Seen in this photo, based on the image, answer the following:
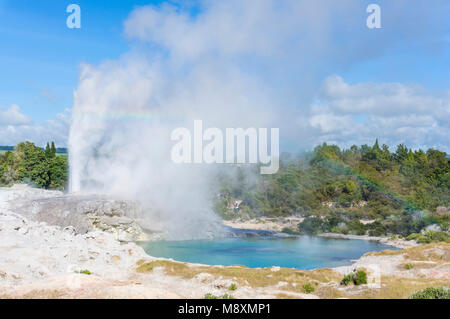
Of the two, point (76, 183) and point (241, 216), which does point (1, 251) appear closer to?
point (76, 183)

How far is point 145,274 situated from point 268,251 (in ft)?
79.4

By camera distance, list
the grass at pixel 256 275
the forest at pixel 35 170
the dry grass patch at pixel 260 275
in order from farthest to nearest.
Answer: the forest at pixel 35 170 < the grass at pixel 256 275 < the dry grass patch at pixel 260 275

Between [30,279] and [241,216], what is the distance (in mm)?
71297

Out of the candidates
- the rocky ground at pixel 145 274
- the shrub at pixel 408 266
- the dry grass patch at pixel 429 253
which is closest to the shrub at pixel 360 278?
the rocky ground at pixel 145 274

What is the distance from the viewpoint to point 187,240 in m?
64.3

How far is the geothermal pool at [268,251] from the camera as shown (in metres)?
46.4

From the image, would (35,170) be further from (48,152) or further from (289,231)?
(289,231)

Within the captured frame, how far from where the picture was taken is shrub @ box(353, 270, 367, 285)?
87.4ft

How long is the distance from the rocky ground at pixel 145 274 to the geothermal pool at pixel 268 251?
6.70 metres

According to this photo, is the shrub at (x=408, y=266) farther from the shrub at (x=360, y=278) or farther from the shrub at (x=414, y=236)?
the shrub at (x=414, y=236)

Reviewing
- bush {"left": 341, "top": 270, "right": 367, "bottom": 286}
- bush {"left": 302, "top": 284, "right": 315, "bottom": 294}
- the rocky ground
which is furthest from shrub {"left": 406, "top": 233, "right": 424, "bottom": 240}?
bush {"left": 302, "top": 284, "right": 315, "bottom": 294}

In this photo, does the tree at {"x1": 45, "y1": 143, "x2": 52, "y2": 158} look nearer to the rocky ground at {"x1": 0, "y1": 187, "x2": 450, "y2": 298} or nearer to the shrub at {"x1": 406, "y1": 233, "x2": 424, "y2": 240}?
the rocky ground at {"x1": 0, "y1": 187, "x2": 450, "y2": 298}

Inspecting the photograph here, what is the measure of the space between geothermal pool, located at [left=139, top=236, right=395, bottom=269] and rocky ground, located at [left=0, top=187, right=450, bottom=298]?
264 inches

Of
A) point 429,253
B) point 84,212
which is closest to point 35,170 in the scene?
point 84,212
